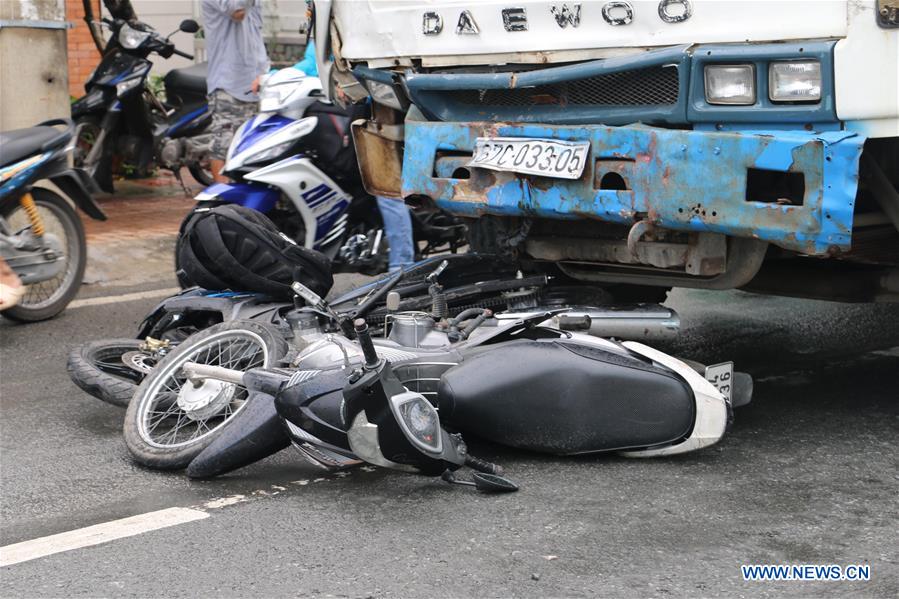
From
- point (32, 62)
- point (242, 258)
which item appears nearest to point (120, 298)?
point (32, 62)

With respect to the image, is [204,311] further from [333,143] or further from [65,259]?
[65,259]

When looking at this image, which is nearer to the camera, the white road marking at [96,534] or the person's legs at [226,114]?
the white road marking at [96,534]

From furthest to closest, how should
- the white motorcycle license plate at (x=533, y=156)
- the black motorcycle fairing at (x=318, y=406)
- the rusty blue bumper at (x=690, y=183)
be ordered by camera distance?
the white motorcycle license plate at (x=533, y=156)
the rusty blue bumper at (x=690, y=183)
the black motorcycle fairing at (x=318, y=406)

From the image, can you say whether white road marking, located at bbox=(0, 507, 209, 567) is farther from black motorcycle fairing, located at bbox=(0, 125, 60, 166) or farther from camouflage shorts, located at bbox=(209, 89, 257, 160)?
camouflage shorts, located at bbox=(209, 89, 257, 160)

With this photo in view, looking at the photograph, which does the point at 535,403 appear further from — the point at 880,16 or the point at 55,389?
the point at 55,389

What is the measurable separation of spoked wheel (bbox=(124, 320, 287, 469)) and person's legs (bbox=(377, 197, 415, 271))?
223 cm

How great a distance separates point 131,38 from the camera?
953cm

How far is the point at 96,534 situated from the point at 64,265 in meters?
3.45

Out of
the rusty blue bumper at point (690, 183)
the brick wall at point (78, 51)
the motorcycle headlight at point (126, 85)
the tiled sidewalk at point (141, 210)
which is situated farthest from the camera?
the brick wall at point (78, 51)

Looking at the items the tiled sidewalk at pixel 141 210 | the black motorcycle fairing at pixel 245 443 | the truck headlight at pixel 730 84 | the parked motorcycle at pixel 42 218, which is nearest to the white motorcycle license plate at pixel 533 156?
the truck headlight at pixel 730 84

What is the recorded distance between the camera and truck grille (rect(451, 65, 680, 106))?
427cm

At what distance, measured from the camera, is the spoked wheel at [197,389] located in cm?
423

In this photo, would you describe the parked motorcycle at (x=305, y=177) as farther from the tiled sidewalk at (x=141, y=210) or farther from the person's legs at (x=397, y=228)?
the tiled sidewalk at (x=141, y=210)

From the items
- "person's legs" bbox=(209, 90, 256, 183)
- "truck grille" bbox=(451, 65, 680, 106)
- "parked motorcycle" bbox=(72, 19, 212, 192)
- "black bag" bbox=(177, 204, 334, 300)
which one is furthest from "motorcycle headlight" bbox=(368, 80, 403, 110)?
"parked motorcycle" bbox=(72, 19, 212, 192)
